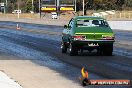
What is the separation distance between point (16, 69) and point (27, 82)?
330 cm

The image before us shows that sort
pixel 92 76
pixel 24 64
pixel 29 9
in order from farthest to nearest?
pixel 29 9, pixel 24 64, pixel 92 76

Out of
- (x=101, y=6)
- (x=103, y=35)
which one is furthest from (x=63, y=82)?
(x=101, y=6)

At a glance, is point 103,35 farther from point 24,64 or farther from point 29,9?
point 29,9

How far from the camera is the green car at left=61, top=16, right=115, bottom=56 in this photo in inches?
785

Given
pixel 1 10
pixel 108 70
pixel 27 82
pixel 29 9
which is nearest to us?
pixel 27 82

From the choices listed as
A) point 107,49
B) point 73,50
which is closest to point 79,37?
point 73,50

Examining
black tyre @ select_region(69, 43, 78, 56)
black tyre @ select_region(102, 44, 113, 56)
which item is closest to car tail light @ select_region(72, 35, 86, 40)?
black tyre @ select_region(69, 43, 78, 56)

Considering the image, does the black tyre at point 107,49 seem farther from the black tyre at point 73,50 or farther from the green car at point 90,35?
the black tyre at point 73,50

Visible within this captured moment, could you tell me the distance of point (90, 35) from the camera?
19969mm

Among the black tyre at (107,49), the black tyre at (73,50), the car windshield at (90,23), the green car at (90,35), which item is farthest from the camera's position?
the car windshield at (90,23)

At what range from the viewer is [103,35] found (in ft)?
65.2

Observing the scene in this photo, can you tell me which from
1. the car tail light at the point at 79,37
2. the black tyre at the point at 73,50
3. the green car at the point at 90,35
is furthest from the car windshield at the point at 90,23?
the black tyre at the point at 73,50

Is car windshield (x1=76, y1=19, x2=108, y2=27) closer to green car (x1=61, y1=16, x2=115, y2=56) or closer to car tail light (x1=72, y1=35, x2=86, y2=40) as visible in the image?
green car (x1=61, y1=16, x2=115, y2=56)

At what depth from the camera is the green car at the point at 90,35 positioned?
19938 mm
